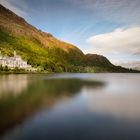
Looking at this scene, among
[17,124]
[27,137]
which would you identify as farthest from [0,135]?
[17,124]

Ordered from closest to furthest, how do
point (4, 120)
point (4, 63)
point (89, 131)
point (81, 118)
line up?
point (89, 131)
point (4, 120)
point (81, 118)
point (4, 63)

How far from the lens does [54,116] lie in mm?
23172

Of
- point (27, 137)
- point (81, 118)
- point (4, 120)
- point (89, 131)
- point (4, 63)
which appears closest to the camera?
point (27, 137)

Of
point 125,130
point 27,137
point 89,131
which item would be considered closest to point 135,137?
point 125,130

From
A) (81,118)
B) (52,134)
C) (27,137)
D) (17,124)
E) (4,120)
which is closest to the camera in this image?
(27,137)

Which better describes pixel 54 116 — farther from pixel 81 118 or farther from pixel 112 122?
pixel 112 122

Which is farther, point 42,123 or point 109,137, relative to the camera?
point 42,123

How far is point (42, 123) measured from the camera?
64.7 ft

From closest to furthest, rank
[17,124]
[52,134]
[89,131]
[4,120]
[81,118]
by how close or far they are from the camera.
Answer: [52,134], [89,131], [17,124], [4,120], [81,118]

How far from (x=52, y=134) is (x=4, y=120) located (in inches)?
237

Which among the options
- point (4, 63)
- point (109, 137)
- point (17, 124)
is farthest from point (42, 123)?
point (4, 63)

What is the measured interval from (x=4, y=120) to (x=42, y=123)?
3.67m

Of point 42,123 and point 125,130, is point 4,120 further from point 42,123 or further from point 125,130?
point 125,130

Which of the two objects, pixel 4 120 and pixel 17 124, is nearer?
pixel 17 124
